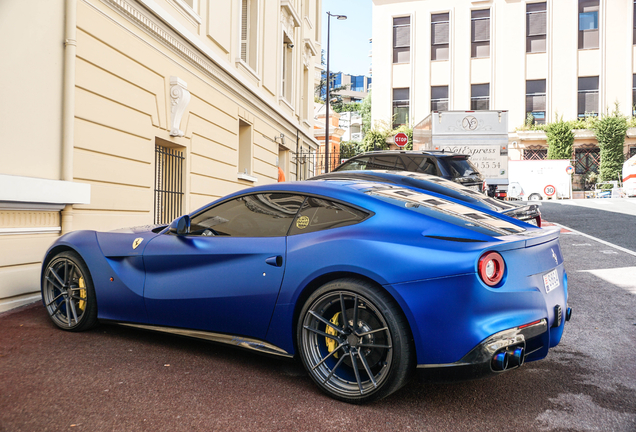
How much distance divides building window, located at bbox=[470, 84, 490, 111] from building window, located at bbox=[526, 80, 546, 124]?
7.99 ft

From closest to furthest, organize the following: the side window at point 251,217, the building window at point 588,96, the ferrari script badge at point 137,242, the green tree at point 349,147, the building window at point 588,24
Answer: the side window at point 251,217
the ferrari script badge at point 137,242
the building window at point 588,24
the building window at point 588,96
the green tree at point 349,147

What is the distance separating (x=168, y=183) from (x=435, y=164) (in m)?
4.82

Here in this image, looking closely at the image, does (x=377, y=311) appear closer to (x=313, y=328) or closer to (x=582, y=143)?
(x=313, y=328)

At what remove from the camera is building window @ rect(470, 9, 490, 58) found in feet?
106

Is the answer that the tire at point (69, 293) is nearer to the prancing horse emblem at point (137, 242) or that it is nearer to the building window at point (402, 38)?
the prancing horse emblem at point (137, 242)

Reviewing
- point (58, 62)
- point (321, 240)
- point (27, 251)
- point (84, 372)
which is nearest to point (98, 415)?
point (84, 372)

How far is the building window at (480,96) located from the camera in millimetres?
32562

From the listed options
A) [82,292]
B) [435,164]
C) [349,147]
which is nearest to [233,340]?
[82,292]

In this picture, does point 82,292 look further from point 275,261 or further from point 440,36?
point 440,36

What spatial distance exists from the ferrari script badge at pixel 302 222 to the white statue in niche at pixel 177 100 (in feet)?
Result: 20.8

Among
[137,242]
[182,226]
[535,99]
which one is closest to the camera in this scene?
[182,226]

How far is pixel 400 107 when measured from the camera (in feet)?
112

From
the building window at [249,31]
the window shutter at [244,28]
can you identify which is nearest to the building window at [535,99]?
the building window at [249,31]

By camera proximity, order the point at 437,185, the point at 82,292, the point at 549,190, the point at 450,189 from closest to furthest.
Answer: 1. the point at 82,292
2. the point at 450,189
3. the point at 437,185
4. the point at 549,190
